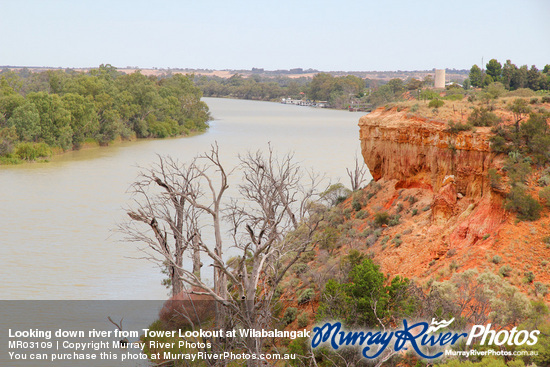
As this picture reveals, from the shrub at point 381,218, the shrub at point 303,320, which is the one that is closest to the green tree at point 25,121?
the shrub at point 381,218

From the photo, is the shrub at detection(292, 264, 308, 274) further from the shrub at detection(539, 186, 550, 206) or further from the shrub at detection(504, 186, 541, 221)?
the shrub at detection(539, 186, 550, 206)

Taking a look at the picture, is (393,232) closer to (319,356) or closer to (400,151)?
(400,151)

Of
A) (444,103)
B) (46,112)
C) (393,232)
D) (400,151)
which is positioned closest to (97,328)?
(393,232)

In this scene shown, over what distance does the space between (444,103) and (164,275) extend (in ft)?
46.4

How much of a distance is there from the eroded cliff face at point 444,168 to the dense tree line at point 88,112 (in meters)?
40.8

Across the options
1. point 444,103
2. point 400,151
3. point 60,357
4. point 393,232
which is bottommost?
point 60,357

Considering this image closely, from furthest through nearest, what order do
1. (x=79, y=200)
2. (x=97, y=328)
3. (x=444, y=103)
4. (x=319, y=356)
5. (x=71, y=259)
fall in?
(x=79, y=200) < (x=71, y=259) < (x=444, y=103) < (x=97, y=328) < (x=319, y=356)

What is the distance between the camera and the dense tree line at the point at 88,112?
59.1m

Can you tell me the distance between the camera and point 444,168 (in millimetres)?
23328

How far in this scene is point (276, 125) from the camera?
334 ft

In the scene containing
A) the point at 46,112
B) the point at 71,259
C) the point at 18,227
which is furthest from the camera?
the point at 46,112

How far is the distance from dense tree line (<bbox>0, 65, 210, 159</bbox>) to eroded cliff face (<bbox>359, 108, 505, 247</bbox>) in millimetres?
40828
